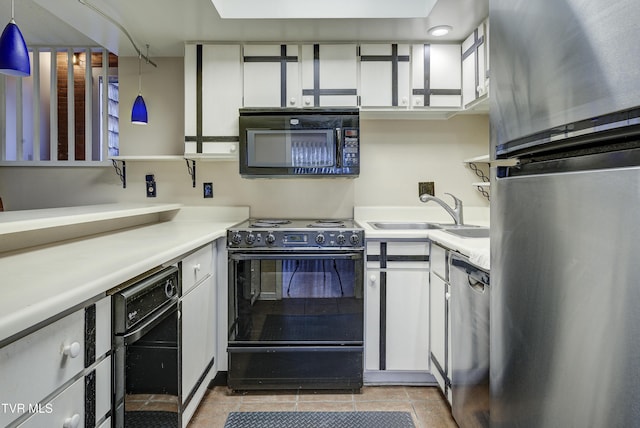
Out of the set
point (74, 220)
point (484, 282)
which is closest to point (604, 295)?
point (484, 282)

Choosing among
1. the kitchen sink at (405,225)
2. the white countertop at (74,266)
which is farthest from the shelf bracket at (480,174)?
the white countertop at (74,266)

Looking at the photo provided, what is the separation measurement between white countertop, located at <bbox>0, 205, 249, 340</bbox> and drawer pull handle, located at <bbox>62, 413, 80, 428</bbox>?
0.27m

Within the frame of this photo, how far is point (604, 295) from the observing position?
0.50 meters

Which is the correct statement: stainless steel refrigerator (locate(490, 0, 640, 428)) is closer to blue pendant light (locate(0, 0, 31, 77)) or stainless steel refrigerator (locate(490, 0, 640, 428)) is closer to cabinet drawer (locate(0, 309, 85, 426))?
cabinet drawer (locate(0, 309, 85, 426))

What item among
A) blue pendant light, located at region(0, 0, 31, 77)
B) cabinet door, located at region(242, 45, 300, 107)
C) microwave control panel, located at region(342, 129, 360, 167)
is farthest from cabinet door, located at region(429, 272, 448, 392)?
blue pendant light, located at region(0, 0, 31, 77)

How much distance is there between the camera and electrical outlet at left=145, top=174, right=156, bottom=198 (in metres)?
2.74

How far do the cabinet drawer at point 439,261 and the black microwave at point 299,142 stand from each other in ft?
2.23

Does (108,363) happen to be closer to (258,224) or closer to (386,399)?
(258,224)

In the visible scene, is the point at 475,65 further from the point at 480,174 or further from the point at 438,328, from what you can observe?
the point at 438,328

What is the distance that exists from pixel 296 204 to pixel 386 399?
1411 millimetres

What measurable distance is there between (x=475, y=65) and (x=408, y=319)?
60.7 inches

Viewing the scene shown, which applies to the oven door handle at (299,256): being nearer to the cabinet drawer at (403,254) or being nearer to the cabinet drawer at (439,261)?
the cabinet drawer at (403,254)

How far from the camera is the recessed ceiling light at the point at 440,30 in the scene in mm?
2178

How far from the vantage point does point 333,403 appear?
1996 millimetres
